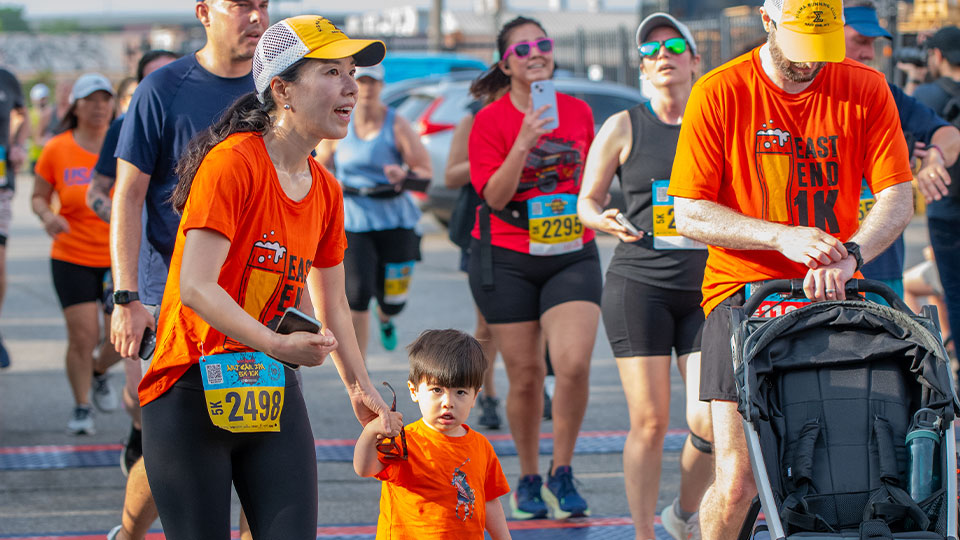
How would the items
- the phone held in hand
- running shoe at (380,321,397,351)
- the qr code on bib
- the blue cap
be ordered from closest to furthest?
the phone held in hand < the qr code on bib < the blue cap < running shoe at (380,321,397,351)

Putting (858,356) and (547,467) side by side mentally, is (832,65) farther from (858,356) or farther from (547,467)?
(547,467)

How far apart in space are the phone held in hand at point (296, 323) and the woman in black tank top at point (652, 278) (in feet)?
6.74

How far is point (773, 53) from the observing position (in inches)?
157

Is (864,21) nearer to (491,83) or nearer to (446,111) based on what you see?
(491,83)

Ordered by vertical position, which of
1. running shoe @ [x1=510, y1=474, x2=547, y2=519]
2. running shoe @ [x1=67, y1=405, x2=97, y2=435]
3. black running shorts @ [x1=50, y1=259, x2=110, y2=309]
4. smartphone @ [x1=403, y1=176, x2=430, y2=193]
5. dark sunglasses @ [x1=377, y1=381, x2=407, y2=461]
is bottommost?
running shoe @ [x1=67, y1=405, x2=97, y2=435]

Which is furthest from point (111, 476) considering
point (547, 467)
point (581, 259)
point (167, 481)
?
point (167, 481)

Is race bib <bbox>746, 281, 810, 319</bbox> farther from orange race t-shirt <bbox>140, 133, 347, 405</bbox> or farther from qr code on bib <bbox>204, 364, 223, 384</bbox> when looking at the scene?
qr code on bib <bbox>204, 364, 223, 384</bbox>

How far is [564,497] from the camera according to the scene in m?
5.64

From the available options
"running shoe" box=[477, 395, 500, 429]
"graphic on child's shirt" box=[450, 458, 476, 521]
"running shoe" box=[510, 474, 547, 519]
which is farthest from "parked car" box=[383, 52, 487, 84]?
"graphic on child's shirt" box=[450, 458, 476, 521]

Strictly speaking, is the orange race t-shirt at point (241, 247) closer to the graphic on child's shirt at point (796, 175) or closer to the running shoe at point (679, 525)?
the graphic on child's shirt at point (796, 175)

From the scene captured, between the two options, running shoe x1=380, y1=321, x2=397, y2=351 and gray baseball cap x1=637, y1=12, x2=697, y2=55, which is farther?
running shoe x1=380, y1=321, x2=397, y2=351

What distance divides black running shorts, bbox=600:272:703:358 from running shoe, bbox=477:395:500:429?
2.31 m

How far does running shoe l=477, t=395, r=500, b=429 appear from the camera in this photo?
7391 millimetres

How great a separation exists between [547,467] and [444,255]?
29.4ft
